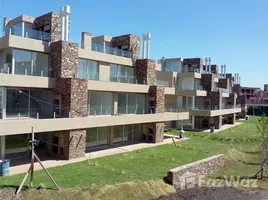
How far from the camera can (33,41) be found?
21.2 metres

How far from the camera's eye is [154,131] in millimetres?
29766

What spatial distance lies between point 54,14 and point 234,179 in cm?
2017

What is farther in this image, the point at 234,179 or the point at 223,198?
the point at 234,179

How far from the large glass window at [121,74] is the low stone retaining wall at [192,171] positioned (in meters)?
11.6

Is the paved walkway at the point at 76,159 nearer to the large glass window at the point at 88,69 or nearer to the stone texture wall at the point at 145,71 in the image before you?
the large glass window at the point at 88,69

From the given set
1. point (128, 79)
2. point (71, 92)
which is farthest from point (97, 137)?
point (71, 92)

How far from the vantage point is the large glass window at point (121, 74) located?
2717 centimetres

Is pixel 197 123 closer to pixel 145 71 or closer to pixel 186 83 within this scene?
pixel 186 83

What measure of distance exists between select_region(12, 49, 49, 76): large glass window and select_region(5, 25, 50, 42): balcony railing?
130 centimetres

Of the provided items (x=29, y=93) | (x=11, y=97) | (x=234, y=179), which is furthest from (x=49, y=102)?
(x=234, y=179)

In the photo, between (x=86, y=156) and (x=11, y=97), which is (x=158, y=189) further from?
(x=11, y=97)

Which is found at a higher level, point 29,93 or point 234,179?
point 29,93

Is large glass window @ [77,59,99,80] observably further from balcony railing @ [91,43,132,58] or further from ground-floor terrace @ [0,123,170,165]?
ground-floor terrace @ [0,123,170,165]

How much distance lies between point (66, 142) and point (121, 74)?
11.2 meters
